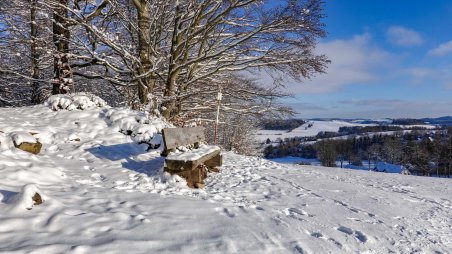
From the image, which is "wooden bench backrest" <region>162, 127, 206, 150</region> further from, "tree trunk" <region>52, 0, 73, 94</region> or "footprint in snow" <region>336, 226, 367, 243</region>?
"tree trunk" <region>52, 0, 73, 94</region>

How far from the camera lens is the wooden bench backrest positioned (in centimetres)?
577

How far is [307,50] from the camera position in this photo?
10000 millimetres

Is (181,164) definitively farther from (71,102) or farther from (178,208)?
(71,102)

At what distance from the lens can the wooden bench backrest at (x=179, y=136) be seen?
5.77 metres

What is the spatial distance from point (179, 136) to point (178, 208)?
2.63 m

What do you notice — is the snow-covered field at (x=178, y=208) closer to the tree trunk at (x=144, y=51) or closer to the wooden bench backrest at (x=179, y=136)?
the wooden bench backrest at (x=179, y=136)

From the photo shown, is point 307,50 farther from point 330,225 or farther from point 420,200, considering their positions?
point 330,225

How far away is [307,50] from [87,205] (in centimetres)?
832

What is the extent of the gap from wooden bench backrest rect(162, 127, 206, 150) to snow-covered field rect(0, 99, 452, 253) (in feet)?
1.56

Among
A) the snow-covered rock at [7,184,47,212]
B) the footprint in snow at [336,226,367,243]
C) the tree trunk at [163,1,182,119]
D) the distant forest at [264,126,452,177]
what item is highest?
the tree trunk at [163,1,182,119]

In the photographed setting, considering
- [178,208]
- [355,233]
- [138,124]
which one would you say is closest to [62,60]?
[138,124]

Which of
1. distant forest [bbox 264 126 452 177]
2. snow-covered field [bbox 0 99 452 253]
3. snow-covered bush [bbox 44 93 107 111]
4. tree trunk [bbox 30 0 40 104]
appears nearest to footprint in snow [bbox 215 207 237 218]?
snow-covered field [bbox 0 99 452 253]

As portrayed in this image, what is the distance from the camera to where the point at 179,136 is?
20.5 ft

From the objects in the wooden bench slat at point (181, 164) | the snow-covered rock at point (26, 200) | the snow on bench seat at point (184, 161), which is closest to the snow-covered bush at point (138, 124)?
the snow on bench seat at point (184, 161)
